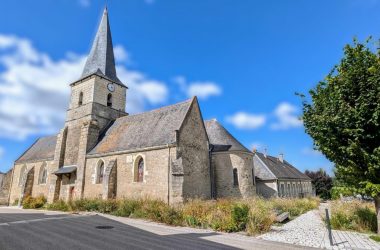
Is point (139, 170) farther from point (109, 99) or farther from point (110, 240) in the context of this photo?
point (109, 99)

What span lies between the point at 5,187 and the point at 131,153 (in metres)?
23.8

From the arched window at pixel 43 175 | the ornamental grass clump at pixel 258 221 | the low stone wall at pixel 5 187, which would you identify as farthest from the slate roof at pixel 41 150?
the ornamental grass clump at pixel 258 221

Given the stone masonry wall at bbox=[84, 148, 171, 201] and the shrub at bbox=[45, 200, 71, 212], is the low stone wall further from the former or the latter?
the stone masonry wall at bbox=[84, 148, 171, 201]

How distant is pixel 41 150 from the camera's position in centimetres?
3197

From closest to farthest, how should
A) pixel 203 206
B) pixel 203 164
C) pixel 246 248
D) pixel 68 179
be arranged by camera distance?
pixel 246 248, pixel 203 206, pixel 203 164, pixel 68 179

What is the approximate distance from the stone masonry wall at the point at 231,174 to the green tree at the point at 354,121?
33.0 feet

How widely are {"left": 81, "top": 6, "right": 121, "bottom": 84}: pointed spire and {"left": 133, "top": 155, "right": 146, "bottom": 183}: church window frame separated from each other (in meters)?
11.9

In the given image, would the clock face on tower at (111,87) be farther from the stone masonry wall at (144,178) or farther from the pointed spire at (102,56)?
the stone masonry wall at (144,178)

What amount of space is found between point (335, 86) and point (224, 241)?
7.14m

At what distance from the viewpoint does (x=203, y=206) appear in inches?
509

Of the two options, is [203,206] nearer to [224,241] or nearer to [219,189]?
[224,241]

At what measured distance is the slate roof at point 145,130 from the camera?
19.2 m

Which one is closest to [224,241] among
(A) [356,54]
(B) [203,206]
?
(B) [203,206]

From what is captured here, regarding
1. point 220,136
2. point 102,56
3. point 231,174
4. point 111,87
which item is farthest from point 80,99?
point 231,174
